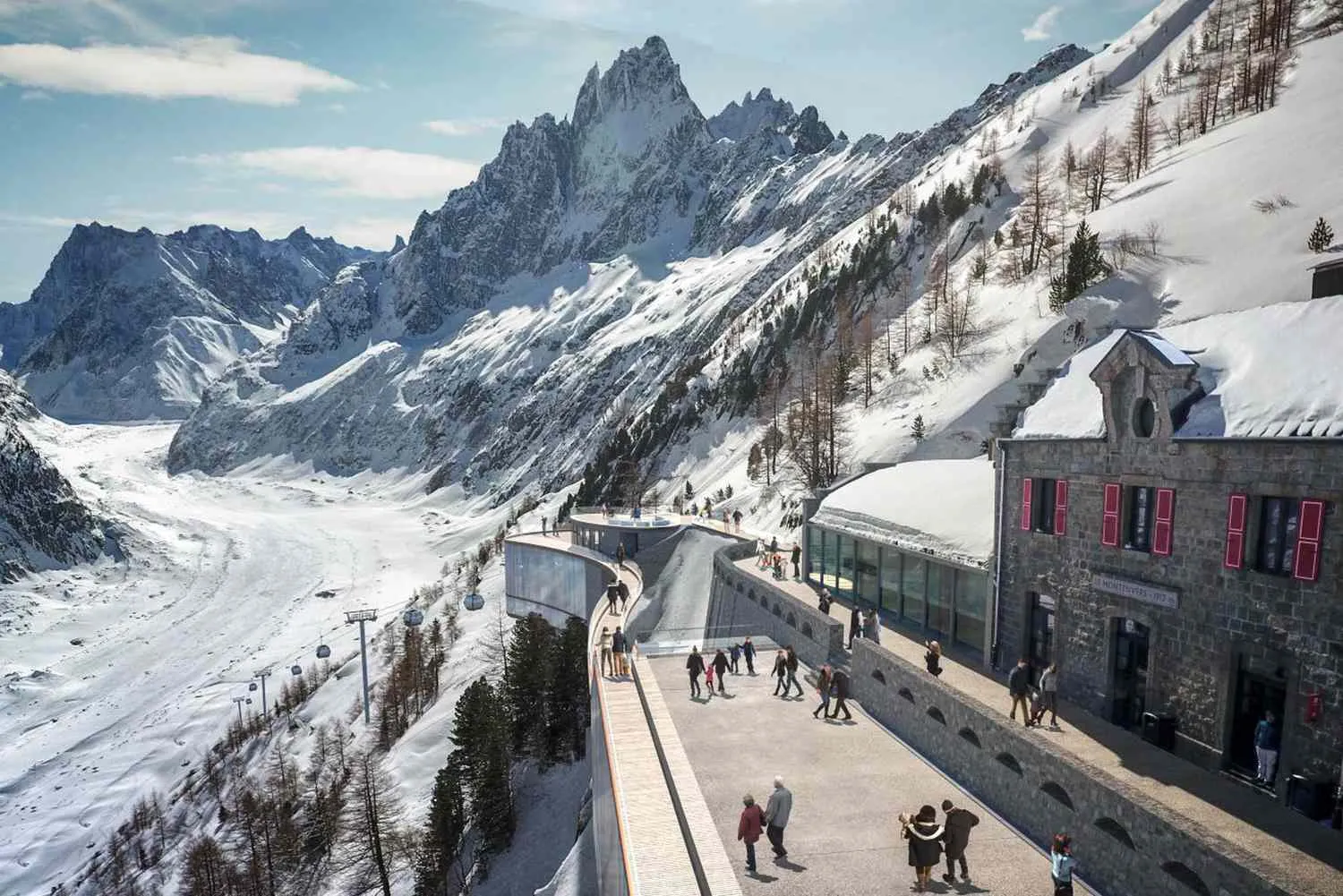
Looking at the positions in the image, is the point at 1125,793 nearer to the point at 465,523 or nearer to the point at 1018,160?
the point at 1018,160

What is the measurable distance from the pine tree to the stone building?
3804 centimetres

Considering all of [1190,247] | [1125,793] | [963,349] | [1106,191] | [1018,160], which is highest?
[1018,160]

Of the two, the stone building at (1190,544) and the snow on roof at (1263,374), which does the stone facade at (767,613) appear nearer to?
the stone building at (1190,544)

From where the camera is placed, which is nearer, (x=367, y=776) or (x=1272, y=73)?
(x=367, y=776)

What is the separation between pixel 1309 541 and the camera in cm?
1393

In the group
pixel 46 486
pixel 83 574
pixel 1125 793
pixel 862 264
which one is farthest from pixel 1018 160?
pixel 46 486

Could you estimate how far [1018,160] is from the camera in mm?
99750

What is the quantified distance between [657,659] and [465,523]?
118847 millimetres

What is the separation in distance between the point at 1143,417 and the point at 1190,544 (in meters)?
3.18

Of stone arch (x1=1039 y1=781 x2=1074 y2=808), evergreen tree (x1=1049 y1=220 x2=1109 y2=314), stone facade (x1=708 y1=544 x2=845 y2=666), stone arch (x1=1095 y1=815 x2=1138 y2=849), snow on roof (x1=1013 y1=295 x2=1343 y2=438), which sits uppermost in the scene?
evergreen tree (x1=1049 y1=220 x2=1109 y2=314)

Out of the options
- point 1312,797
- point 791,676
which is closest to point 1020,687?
point 1312,797

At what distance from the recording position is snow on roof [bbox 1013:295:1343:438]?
14398 millimetres

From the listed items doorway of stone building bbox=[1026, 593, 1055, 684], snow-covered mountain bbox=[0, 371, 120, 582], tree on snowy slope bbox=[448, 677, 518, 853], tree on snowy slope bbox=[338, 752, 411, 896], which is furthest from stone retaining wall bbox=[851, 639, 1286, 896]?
snow-covered mountain bbox=[0, 371, 120, 582]

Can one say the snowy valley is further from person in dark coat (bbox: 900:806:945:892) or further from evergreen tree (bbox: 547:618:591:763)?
person in dark coat (bbox: 900:806:945:892)
